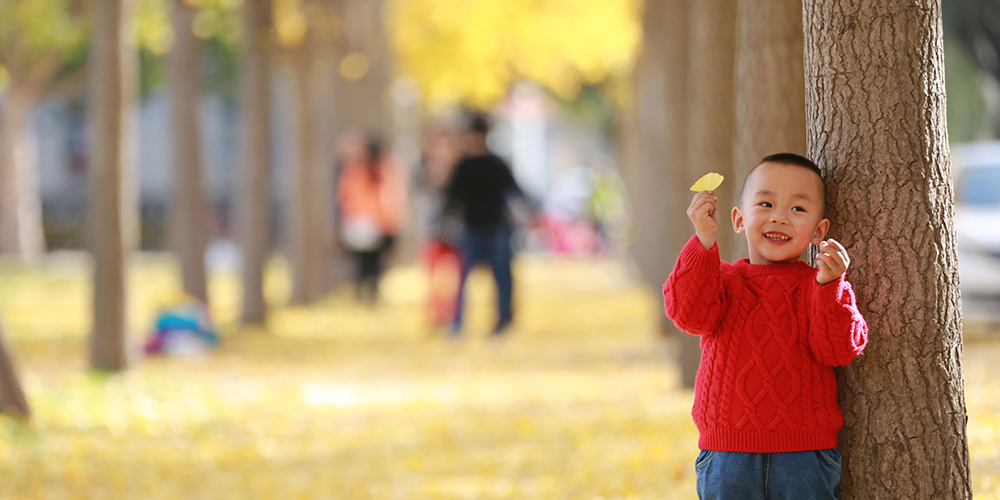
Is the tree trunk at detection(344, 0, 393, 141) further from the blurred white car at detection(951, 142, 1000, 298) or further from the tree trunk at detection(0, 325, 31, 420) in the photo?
the tree trunk at detection(0, 325, 31, 420)

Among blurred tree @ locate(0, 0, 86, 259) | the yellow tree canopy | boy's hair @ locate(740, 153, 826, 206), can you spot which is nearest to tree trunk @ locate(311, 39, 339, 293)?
the yellow tree canopy

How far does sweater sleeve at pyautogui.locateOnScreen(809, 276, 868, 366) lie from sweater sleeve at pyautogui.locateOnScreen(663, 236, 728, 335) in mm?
235

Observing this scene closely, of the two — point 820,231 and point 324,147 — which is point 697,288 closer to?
point 820,231

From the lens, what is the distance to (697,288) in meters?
2.93

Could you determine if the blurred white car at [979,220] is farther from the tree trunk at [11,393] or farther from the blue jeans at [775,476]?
the blue jeans at [775,476]

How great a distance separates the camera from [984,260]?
11.4 m

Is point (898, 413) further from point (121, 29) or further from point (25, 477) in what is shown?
point (121, 29)

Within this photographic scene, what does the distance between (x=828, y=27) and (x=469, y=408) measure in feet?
17.4

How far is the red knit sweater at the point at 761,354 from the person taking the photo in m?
2.93

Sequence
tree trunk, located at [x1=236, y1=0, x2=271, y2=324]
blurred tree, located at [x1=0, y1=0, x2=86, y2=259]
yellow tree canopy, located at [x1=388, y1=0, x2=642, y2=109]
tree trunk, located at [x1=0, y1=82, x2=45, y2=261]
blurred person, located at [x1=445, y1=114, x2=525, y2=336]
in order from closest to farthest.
Answer: blurred person, located at [x1=445, y1=114, x2=525, y2=336] → tree trunk, located at [x1=236, y1=0, x2=271, y2=324] → yellow tree canopy, located at [x1=388, y1=0, x2=642, y2=109] → blurred tree, located at [x1=0, y1=0, x2=86, y2=259] → tree trunk, located at [x1=0, y1=82, x2=45, y2=261]

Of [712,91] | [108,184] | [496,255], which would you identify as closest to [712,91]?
[712,91]

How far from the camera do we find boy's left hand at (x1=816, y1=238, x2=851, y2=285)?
9.22 ft

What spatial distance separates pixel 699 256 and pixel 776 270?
0.22 m

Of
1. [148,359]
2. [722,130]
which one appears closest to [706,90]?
[722,130]
